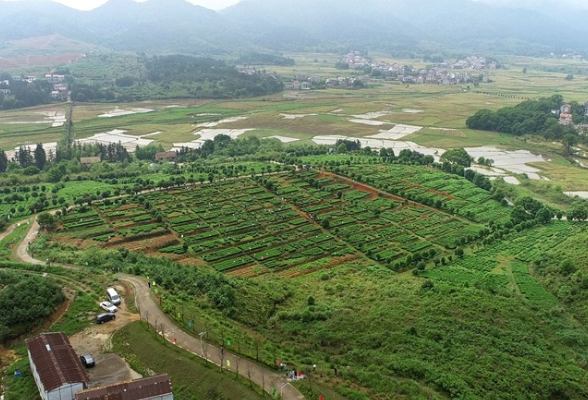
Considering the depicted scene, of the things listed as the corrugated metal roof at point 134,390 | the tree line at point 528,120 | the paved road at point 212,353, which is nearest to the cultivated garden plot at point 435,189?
the paved road at point 212,353

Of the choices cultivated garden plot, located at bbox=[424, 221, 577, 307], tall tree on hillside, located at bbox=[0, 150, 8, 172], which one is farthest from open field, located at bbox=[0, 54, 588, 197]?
cultivated garden plot, located at bbox=[424, 221, 577, 307]

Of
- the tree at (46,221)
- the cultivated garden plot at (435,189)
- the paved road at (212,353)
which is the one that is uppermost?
the paved road at (212,353)

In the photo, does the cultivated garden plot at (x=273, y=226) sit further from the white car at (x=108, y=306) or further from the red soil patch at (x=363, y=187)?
the white car at (x=108, y=306)

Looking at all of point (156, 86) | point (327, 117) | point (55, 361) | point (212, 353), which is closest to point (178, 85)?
point (156, 86)

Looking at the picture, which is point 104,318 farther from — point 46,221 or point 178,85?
point 178,85

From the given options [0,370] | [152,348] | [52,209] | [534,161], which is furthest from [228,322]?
[534,161]

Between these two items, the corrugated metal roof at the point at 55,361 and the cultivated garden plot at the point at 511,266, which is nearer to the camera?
the corrugated metal roof at the point at 55,361

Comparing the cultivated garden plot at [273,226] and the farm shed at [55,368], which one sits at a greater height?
the farm shed at [55,368]

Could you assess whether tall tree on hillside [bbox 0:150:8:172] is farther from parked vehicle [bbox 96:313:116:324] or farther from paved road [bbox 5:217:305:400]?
parked vehicle [bbox 96:313:116:324]
